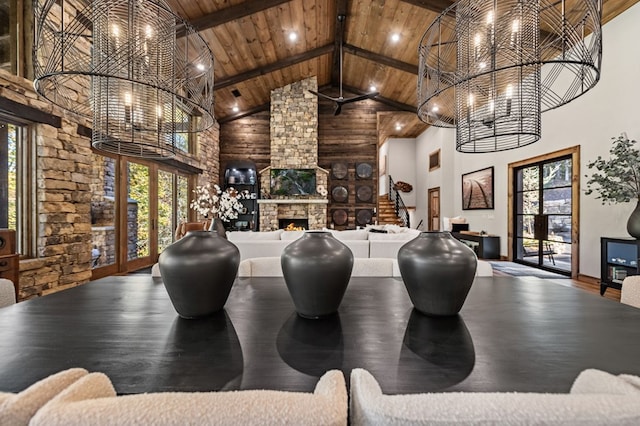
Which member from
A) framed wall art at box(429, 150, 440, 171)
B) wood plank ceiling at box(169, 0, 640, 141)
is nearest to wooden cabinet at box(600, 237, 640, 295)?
wood plank ceiling at box(169, 0, 640, 141)

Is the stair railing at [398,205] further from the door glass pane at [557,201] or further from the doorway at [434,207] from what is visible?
the door glass pane at [557,201]

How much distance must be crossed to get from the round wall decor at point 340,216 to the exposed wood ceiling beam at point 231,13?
17.8 feet

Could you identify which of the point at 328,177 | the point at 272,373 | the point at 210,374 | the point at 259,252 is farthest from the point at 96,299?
the point at 328,177

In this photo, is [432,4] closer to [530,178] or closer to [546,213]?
[530,178]

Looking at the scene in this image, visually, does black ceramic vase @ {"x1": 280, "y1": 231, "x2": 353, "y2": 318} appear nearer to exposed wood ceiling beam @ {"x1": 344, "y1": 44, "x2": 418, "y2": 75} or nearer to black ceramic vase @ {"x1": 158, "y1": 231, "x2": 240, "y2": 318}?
black ceramic vase @ {"x1": 158, "y1": 231, "x2": 240, "y2": 318}

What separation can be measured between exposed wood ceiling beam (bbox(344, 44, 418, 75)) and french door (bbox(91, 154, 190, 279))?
5044mm

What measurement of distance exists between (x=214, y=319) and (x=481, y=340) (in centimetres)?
87

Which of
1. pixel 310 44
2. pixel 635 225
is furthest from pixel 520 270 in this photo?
pixel 310 44

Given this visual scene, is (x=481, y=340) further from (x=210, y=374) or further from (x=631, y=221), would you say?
(x=631, y=221)

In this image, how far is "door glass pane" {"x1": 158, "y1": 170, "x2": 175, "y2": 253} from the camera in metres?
6.12

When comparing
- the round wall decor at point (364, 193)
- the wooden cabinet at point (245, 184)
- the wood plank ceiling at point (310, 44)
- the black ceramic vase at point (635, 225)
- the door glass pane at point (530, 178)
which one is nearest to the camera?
the black ceramic vase at point (635, 225)

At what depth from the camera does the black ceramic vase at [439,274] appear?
3.35 feet

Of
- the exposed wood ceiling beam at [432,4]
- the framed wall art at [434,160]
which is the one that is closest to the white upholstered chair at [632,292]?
the exposed wood ceiling beam at [432,4]

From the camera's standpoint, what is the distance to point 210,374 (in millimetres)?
670
